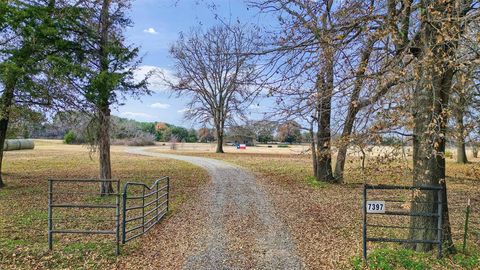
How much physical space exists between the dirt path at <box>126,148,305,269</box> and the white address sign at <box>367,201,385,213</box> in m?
1.45

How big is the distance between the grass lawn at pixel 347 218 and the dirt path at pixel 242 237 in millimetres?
355

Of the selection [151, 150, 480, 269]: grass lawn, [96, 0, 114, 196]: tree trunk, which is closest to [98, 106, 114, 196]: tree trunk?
[96, 0, 114, 196]: tree trunk

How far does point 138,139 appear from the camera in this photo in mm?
61625

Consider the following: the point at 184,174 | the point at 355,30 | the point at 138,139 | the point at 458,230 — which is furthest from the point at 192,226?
the point at 138,139

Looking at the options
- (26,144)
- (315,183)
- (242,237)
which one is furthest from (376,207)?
(26,144)

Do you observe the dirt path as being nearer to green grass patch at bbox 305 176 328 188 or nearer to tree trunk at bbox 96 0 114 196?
green grass patch at bbox 305 176 328 188

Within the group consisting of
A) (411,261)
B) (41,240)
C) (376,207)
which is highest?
(376,207)

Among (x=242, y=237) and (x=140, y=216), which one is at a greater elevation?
(x=140, y=216)

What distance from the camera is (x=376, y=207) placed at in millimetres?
6094

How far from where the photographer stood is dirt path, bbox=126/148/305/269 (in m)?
6.22

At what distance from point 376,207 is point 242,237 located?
294 cm

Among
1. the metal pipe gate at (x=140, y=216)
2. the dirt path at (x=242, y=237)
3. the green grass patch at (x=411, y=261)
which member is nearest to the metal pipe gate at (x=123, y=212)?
the metal pipe gate at (x=140, y=216)

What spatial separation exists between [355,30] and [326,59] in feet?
2.99

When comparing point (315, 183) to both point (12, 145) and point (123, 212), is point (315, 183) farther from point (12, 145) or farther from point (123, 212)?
point (12, 145)
